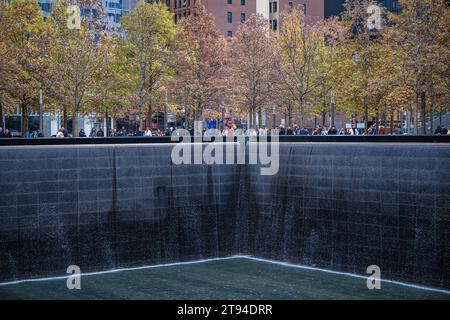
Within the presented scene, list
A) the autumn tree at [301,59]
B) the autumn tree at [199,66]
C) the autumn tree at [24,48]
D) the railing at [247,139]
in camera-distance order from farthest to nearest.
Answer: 1. the autumn tree at [199,66]
2. the autumn tree at [301,59]
3. the autumn tree at [24,48]
4. the railing at [247,139]

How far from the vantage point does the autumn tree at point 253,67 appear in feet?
209

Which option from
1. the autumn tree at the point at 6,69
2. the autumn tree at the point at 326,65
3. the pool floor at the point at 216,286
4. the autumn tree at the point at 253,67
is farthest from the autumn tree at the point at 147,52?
the pool floor at the point at 216,286

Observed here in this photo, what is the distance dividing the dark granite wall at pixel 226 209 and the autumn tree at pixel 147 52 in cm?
3464

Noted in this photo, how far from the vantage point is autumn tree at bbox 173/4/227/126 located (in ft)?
211

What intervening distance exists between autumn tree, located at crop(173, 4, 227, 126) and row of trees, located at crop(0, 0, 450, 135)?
0.09 meters

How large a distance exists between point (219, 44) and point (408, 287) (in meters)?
46.4

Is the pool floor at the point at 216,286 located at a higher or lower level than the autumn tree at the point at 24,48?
lower

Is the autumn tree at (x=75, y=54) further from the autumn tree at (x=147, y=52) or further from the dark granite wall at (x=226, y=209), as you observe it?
the dark granite wall at (x=226, y=209)

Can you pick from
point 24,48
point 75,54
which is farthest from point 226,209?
point 24,48

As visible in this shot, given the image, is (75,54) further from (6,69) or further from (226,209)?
(226,209)

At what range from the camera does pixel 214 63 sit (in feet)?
215

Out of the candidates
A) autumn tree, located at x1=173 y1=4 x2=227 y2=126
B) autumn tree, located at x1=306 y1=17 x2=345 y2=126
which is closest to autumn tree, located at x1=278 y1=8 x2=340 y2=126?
autumn tree, located at x1=306 y1=17 x2=345 y2=126

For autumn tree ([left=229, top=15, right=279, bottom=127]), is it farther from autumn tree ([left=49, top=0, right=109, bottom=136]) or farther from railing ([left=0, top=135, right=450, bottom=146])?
railing ([left=0, top=135, right=450, bottom=146])
